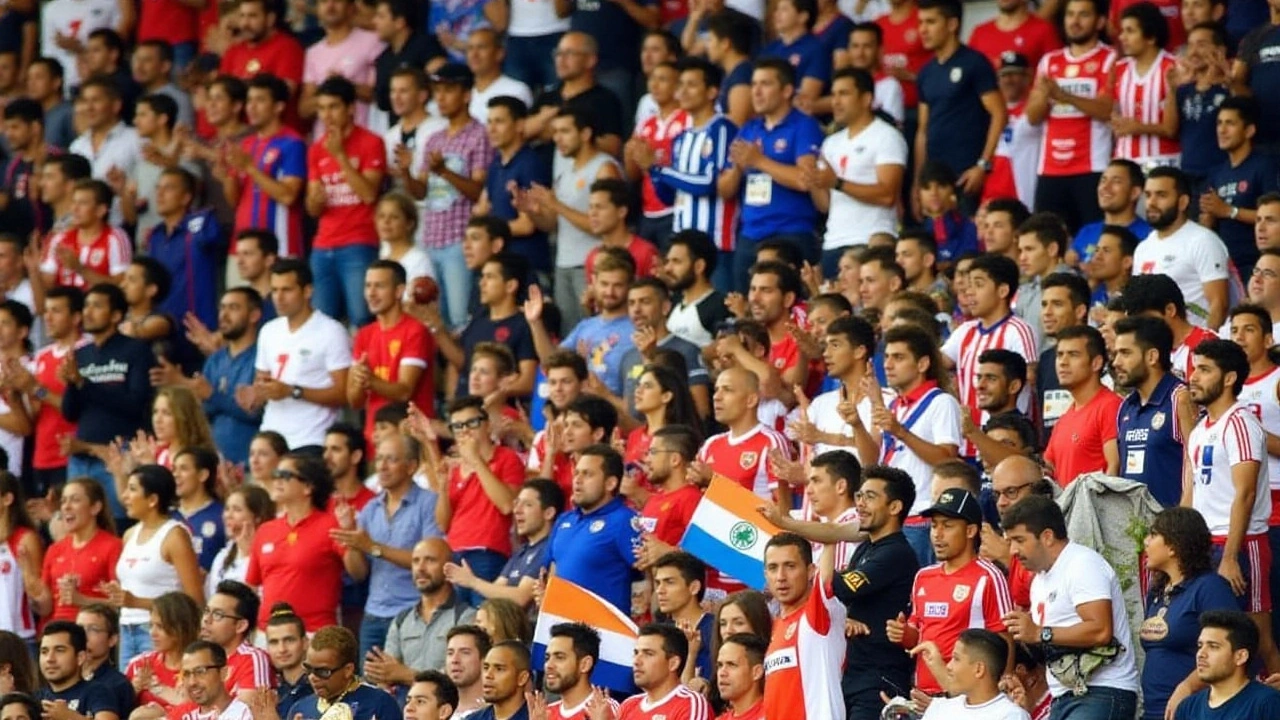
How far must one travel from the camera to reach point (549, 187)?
17.7m

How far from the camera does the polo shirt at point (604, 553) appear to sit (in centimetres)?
1327

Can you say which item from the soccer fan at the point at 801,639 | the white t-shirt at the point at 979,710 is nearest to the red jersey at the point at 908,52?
the soccer fan at the point at 801,639

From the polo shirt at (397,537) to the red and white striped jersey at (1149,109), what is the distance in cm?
497

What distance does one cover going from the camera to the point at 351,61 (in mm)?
19719

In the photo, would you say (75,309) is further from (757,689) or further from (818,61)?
(757,689)

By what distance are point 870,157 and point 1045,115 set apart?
122 cm

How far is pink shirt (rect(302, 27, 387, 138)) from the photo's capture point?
19.7 m

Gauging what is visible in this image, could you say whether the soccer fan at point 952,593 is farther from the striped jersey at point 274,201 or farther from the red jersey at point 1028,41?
the striped jersey at point 274,201

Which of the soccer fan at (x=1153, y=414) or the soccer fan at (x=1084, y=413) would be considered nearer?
the soccer fan at (x=1153, y=414)

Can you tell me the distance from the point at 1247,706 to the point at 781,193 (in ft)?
22.9

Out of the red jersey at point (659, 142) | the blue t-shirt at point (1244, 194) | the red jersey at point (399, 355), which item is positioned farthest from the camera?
the red jersey at point (659, 142)

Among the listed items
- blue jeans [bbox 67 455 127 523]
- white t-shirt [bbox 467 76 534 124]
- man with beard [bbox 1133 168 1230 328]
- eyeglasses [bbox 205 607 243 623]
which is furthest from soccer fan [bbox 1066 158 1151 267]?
blue jeans [bbox 67 455 127 523]

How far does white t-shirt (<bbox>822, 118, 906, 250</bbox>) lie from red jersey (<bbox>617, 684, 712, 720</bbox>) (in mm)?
5026

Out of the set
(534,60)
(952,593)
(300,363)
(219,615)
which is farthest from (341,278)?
(952,593)
